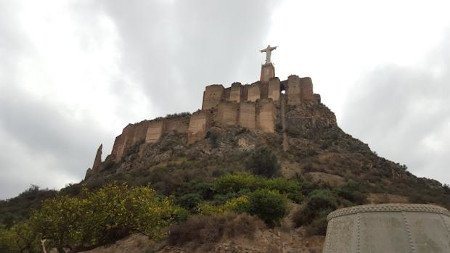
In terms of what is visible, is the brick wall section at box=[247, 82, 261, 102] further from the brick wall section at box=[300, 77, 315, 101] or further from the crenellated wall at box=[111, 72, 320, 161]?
the brick wall section at box=[300, 77, 315, 101]

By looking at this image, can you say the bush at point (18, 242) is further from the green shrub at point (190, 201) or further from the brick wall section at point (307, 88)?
the brick wall section at point (307, 88)

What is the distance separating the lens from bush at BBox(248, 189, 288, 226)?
61.8 ft

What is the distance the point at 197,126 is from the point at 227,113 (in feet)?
12.8

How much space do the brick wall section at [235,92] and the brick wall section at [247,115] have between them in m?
4.05

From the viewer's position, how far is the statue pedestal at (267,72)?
5770cm

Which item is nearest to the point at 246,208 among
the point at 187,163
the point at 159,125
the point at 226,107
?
the point at 187,163

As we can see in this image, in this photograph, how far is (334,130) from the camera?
50.8 m

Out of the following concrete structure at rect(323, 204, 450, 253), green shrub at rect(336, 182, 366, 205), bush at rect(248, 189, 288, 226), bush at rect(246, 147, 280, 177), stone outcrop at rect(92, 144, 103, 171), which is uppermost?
stone outcrop at rect(92, 144, 103, 171)

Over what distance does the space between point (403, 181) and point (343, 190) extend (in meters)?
14.3

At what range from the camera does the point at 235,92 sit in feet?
181

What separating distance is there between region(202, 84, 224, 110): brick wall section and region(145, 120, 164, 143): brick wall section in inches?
238

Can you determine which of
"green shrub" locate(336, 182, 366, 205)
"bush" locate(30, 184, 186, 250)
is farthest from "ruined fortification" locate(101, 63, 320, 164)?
→ "bush" locate(30, 184, 186, 250)

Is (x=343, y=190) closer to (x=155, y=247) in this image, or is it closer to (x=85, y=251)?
(x=155, y=247)

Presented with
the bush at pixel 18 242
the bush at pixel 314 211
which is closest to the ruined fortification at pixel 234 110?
the bush at pixel 314 211
